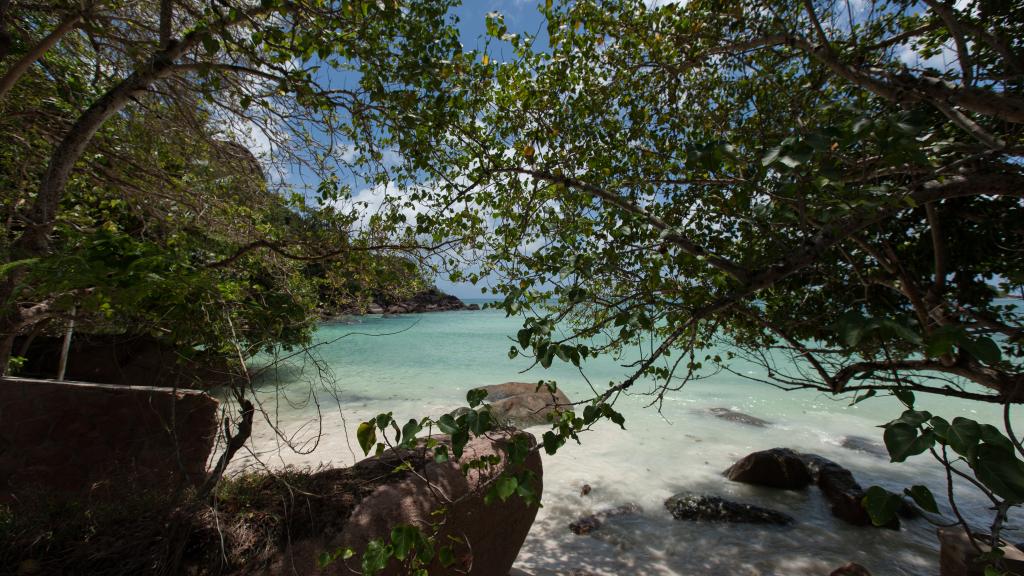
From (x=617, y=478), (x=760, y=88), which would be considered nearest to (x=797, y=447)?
(x=617, y=478)

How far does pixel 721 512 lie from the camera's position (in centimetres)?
579

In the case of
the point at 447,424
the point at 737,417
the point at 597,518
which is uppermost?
the point at 447,424

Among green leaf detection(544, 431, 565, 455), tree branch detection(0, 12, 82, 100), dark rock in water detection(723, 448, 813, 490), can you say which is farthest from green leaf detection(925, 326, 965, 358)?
dark rock in water detection(723, 448, 813, 490)

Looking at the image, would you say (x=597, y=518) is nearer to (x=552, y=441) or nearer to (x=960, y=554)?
(x=960, y=554)

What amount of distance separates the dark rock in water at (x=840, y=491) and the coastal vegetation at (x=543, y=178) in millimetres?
2427

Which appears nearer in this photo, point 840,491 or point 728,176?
point 728,176

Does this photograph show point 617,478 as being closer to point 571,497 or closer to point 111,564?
point 571,497

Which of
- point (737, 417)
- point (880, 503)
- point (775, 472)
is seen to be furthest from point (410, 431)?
point (737, 417)

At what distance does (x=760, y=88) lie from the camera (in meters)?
4.09

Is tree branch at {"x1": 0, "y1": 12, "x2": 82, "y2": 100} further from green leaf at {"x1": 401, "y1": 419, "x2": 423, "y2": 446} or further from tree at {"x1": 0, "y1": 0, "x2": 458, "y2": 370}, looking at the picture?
green leaf at {"x1": 401, "y1": 419, "x2": 423, "y2": 446}

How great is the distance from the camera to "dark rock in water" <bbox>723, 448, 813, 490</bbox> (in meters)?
6.84

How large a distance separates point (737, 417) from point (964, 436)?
12.0 m

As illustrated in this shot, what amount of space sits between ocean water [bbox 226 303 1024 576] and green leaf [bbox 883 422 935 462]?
52 cm

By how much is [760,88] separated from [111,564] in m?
5.51
